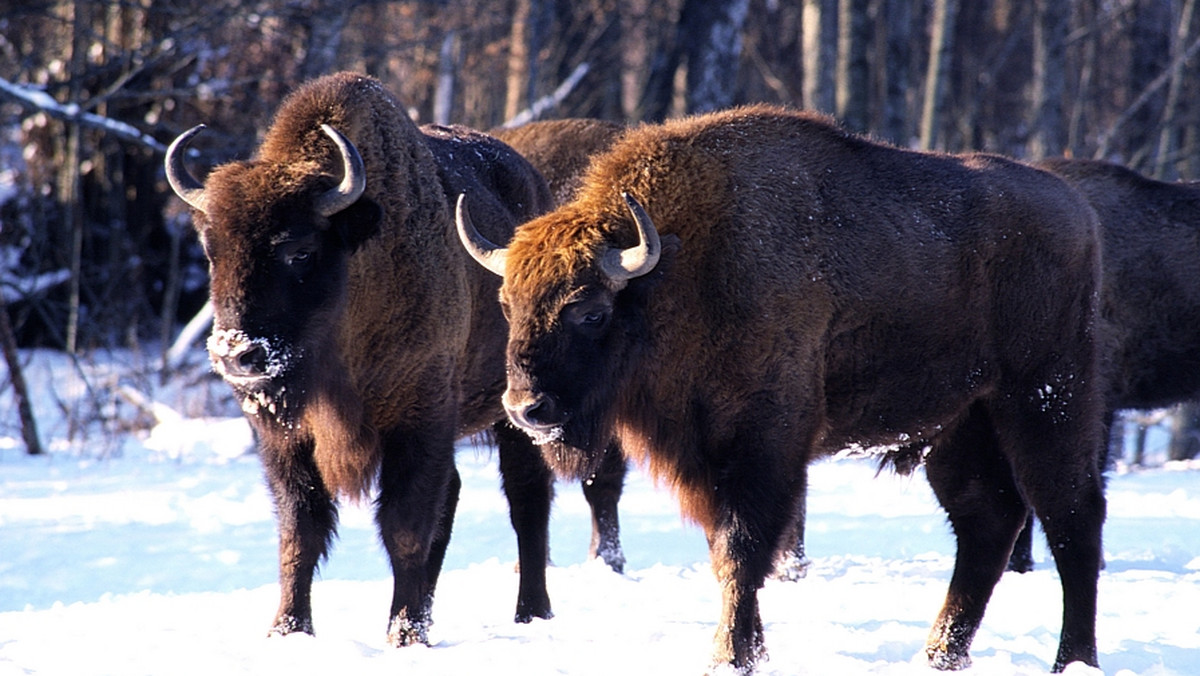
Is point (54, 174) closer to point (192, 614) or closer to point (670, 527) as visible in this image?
point (670, 527)

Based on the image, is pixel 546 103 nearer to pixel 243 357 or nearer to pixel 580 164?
pixel 580 164

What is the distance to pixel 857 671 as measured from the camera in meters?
4.17

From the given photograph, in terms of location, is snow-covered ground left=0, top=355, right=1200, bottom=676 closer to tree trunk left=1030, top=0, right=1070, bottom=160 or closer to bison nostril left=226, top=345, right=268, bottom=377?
bison nostril left=226, top=345, right=268, bottom=377

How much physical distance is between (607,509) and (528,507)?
97cm

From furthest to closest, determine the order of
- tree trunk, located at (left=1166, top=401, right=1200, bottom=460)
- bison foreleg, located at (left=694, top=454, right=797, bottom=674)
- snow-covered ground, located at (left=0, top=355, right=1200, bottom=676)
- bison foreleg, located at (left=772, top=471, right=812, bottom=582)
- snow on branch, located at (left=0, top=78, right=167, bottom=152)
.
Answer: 1. tree trunk, located at (left=1166, top=401, right=1200, bottom=460)
2. snow on branch, located at (left=0, top=78, right=167, bottom=152)
3. bison foreleg, located at (left=772, top=471, right=812, bottom=582)
4. snow-covered ground, located at (left=0, top=355, right=1200, bottom=676)
5. bison foreleg, located at (left=694, top=454, right=797, bottom=674)

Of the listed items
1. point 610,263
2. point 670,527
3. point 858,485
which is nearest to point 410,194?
point 610,263

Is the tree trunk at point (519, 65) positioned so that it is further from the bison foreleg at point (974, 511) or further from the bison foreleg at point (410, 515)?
the bison foreleg at point (974, 511)

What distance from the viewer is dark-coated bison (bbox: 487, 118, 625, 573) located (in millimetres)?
6637

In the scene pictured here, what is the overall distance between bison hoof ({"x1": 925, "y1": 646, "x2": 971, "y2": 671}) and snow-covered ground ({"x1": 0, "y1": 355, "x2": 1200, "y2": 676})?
6 centimetres

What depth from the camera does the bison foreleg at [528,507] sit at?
Answer: 18.2ft

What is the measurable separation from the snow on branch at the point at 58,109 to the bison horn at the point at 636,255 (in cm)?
710

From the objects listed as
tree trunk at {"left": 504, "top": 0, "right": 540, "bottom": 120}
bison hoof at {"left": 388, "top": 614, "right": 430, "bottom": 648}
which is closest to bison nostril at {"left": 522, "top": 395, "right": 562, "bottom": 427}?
bison hoof at {"left": 388, "top": 614, "right": 430, "bottom": 648}

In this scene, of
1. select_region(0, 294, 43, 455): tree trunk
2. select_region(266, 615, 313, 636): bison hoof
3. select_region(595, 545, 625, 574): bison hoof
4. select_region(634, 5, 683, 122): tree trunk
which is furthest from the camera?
select_region(634, 5, 683, 122): tree trunk

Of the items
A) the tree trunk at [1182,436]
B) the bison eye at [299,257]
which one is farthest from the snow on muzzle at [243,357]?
the tree trunk at [1182,436]
